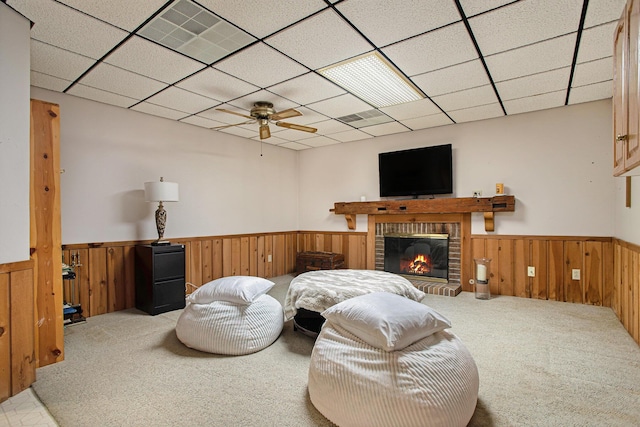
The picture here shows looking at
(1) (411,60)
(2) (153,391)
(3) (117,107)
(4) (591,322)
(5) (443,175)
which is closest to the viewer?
(2) (153,391)

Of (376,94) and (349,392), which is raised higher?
(376,94)

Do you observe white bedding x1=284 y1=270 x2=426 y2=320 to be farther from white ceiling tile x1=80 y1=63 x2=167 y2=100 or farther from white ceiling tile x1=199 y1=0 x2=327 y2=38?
white ceiling tile x1=80 y1=63 x2=167 y2=100

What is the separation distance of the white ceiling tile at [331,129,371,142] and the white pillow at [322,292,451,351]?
11.8 ft

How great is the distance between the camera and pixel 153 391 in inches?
82.4

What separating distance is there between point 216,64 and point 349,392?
9.05 feet

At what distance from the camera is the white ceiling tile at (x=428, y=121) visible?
4.45 metres

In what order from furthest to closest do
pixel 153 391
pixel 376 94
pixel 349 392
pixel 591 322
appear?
pixel 376 94, pixel 591 322, pixel 153 391, pixel 349 392

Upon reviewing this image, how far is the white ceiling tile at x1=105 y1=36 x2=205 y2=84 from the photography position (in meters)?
2.56

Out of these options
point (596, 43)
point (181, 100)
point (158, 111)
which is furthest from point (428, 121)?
point (158, 111)

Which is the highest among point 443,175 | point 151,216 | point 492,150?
point 492,150

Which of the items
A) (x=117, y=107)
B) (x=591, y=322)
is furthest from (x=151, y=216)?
(x=591, y=322)

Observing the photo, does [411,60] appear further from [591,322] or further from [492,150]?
[591,322]

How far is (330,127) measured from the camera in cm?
492

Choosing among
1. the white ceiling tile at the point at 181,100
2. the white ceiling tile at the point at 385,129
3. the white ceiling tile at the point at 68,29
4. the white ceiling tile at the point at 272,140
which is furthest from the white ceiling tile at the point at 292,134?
the white ceiling tile at the point at 68,29
